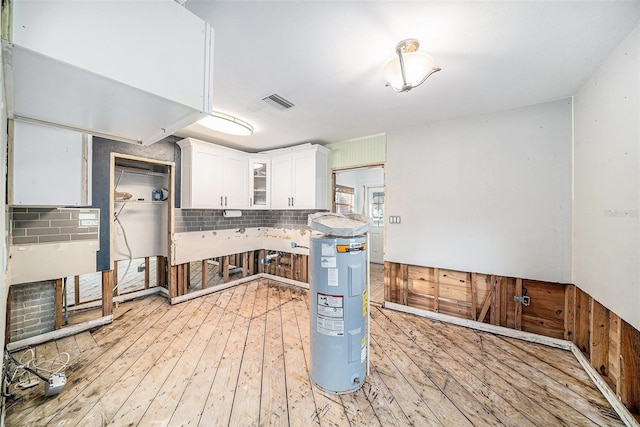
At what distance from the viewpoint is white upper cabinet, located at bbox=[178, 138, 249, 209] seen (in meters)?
3.46

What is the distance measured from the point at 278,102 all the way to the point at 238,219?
255 centimetres

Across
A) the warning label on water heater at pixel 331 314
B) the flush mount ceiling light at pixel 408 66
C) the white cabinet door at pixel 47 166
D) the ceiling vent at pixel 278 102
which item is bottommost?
the warning label on water heater at pixel 331 314

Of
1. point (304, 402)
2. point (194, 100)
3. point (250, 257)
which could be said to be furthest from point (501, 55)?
point (250, 257)

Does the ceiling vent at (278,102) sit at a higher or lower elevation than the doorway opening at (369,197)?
higher

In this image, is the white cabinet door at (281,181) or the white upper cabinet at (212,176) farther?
the white cabinet door at (281,181)

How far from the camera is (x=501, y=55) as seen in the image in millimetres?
1764

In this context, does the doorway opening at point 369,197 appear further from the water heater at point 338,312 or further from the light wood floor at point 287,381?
the water heater at point 338,312

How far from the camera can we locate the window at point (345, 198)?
6.09 meters

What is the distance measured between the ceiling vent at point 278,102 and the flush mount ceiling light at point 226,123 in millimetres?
628

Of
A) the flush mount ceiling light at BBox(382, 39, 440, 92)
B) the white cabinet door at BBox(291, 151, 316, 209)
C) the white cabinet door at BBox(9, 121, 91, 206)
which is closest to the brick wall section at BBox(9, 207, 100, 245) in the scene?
the white cabinet door at BBox(9, 121, 91, 206)

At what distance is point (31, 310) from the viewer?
8.18ft

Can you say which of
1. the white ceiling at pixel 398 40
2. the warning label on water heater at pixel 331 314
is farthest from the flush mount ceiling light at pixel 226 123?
the warning label on water heater at pixel 331 314

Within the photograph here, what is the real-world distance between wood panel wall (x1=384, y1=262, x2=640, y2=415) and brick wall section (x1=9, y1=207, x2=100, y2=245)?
3.71m

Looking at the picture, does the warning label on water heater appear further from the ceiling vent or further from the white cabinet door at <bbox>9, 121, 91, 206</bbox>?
the white cabinet door at <bbox>9, 121, 91, 206</bbox>
